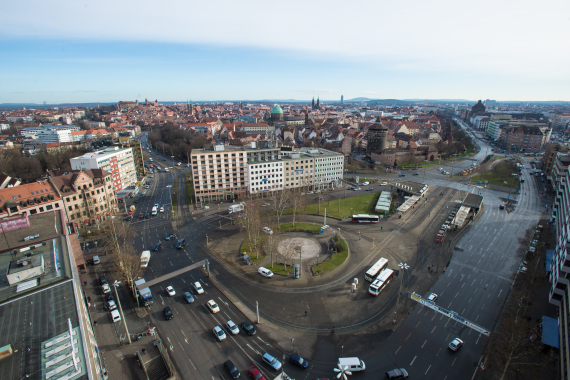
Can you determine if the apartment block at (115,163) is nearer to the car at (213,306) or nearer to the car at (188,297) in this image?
the car at (188,297)

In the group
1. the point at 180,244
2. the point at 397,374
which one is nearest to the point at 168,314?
the point at 180,244

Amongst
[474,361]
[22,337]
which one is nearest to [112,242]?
[22,337]

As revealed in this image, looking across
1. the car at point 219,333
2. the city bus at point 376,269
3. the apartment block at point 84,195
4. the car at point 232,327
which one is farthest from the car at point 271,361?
the apartment block at point 84,195

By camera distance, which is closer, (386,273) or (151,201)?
(386,273)

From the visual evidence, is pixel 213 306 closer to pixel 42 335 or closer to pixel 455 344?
pixel 42 335

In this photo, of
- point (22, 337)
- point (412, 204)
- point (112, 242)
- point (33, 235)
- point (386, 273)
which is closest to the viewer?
point (22, 337)

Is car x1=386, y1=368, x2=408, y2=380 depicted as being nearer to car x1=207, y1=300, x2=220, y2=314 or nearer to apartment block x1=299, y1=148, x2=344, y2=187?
car x1=207, y1=300, x2=220, y2=314

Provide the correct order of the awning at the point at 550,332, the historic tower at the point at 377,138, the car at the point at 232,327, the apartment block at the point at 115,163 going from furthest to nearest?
the historic tower at the point at 377,138, the apartment block at the point at 115,163, the car at the point at 232,327, the awning at the point at 550,332

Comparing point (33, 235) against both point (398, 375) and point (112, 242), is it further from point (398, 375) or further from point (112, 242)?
point (398, 375)
